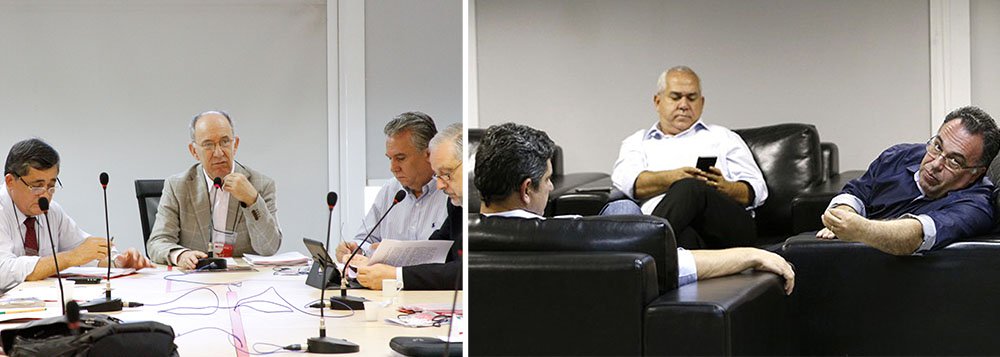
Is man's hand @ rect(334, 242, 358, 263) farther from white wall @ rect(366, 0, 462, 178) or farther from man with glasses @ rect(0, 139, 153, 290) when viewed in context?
man with glasses @ rect(0, 139, 153, 290)

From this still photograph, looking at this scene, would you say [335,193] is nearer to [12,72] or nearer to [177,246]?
[177,246]

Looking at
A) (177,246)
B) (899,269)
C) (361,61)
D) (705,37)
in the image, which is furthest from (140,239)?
(705,37)

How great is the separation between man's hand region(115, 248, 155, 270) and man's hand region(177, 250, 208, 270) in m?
0.06

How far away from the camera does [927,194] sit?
404cm

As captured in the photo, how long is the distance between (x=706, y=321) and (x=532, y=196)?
0.70 meters

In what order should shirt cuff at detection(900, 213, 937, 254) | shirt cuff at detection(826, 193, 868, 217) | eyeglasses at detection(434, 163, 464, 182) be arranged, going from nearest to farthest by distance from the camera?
1. eyeglasses at detection(434, 163, 464, 182)
2. shirt cuff at detection(900, 213, 937, 254)
3. shirt cuff at detection(826, 193, 868, 217)

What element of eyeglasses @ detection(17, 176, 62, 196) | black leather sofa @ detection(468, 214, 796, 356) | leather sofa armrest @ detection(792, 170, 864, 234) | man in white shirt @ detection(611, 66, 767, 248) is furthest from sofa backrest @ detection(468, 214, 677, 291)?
leather sofa armrest @ detection(792, 170, 864, 234)

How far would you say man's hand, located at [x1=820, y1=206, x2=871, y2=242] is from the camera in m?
3.37

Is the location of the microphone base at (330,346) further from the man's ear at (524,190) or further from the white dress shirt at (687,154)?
the white dress shirt at (687,154)

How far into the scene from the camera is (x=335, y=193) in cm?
227

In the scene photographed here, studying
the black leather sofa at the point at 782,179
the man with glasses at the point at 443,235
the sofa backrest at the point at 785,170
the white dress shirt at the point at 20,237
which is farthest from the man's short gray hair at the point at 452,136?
the sofa backrest at the point at 785,170

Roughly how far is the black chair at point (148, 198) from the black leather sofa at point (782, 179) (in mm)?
2674

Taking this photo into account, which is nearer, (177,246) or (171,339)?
(171,339)

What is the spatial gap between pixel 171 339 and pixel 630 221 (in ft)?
3.33
